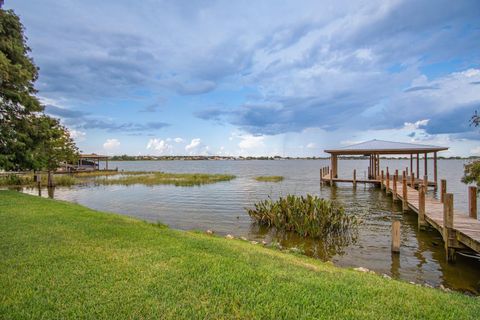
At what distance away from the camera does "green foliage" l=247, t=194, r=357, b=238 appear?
35.7 feet

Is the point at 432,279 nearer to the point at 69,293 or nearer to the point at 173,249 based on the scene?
the point at 173,249

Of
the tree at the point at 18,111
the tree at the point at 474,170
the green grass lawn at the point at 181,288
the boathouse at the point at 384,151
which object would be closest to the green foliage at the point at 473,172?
the tree at the point at 474,170

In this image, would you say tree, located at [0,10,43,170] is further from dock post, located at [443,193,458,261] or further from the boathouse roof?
the boathouse roof

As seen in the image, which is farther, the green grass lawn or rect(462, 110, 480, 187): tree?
rect(462, 110, 480, 187): tree

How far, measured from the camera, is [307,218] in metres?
10.9

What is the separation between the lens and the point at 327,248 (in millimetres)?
9523

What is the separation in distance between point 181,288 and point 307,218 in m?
7.55

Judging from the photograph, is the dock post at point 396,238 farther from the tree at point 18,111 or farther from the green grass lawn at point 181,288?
the tree at point 18,111

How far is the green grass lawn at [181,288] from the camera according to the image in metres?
3.60

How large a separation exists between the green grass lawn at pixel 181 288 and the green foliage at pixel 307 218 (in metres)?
4.91

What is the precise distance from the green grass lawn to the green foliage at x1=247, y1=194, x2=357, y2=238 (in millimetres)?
4908

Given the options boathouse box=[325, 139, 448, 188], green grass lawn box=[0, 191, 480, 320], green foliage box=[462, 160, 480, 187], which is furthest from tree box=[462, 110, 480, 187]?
boathouse box=[325, 139, 448, 188]

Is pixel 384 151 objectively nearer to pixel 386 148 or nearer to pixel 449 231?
pixel 386 148

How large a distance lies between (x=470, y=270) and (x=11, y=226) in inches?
478
